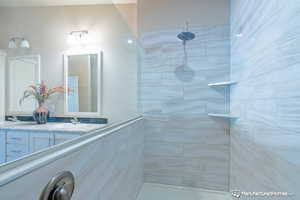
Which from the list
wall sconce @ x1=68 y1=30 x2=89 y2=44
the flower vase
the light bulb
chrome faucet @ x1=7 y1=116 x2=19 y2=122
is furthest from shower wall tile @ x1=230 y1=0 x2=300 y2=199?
the light bulb

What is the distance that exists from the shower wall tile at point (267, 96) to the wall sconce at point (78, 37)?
6.20 ft

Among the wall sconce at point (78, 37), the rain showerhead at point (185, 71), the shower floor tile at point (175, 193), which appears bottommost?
the shower floor tile at point (175, 193)

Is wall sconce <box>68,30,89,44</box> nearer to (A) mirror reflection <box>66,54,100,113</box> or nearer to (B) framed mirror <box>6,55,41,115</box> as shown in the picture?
(A) mirror reflection <box>66,54,100,113</box>

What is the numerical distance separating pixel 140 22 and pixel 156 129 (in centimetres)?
135

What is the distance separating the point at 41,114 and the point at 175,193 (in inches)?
70.4

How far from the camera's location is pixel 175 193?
79.2 inches

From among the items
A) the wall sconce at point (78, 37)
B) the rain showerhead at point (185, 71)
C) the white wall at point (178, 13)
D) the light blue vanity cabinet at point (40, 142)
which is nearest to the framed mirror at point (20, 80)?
the wall sconce at point (78, 37)

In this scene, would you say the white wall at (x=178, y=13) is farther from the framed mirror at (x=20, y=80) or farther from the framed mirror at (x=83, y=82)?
the framed mirror at (x=20, y=80)

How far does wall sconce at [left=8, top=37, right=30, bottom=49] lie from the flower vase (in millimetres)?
700

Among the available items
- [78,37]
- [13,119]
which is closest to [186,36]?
[78,37]

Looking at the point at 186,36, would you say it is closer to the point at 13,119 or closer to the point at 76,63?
the point at 76,63

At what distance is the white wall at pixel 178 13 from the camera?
2.03m

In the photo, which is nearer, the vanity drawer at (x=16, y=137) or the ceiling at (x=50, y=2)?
the vanity drawer at (x=16, y=137)

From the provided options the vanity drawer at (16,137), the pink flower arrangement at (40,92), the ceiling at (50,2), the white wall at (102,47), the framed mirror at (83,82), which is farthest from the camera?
the framed mirror at (83,82)
